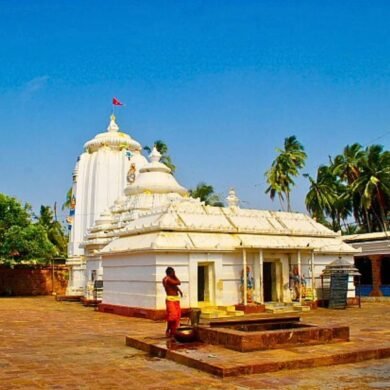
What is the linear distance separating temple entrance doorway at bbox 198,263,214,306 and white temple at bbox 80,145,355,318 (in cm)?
4

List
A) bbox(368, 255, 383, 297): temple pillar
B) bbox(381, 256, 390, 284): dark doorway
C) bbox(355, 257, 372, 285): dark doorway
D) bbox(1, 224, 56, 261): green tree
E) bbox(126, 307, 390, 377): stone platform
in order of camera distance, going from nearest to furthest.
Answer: bbox(126, 307, 390, 377): stone platform
bbox(368, 255, 383, 297): temple pillar
bbox(381, 256, 390, 284): dark doorway
bbox(355, 257, 372, 285): dark doorway
bbox(1, 224, 56, 261): green tree

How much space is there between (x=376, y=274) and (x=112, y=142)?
1962cm

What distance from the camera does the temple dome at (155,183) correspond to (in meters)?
25.9

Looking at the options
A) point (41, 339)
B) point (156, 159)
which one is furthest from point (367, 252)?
point (41, 339)

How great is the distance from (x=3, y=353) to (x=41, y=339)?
2170mm

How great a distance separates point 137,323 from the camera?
15562 mm

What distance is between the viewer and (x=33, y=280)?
1422 inches

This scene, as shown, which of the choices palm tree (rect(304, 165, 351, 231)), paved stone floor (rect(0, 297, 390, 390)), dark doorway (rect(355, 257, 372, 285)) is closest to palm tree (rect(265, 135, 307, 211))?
palm tree (rect(304, 165, 351, 231))

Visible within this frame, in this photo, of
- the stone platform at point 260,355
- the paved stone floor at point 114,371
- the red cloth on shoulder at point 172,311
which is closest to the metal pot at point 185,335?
the stone platform at point 260,355

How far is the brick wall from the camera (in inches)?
1385

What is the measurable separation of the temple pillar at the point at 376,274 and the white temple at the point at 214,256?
13.3 ft

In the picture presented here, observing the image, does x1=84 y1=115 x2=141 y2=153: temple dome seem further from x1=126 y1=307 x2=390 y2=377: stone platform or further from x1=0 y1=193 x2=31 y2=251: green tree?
x1=126 y1=307 x2=390 y2=377: stone platform

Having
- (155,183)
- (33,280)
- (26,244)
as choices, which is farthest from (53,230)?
(155,183)

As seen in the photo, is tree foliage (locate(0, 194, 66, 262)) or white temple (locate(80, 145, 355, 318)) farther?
tree foliage (locate(0, 194, 66, 262))
